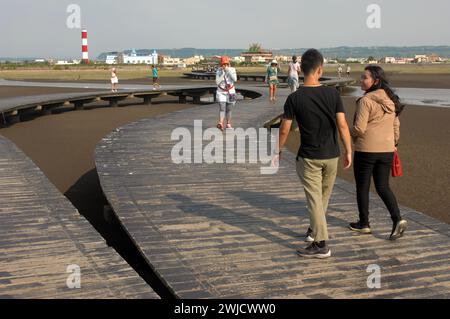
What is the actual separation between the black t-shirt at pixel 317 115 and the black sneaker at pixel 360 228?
3.26ft

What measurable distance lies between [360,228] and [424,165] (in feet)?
18.5

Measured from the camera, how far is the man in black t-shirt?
3.66m

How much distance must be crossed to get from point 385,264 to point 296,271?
76 centimetres

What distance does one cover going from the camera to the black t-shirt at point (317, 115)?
3.66 m

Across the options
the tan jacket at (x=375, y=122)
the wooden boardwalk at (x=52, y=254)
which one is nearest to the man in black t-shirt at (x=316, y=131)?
the tan jacket at (x=375, y=122)

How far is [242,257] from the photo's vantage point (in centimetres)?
378

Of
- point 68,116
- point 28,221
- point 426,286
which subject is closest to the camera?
point 426,286

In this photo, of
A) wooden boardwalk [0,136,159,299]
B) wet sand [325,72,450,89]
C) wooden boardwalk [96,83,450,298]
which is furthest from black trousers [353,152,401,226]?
wet sand [325,72,450,89]

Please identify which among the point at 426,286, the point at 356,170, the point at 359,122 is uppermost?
the point at 359,122

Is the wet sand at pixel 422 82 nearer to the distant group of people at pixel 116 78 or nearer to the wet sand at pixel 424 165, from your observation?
the distant group of people at pixel 116 78

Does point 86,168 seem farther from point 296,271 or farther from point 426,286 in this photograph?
point 426,286

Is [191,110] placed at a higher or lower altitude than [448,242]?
higher

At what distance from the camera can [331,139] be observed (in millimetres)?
3742
